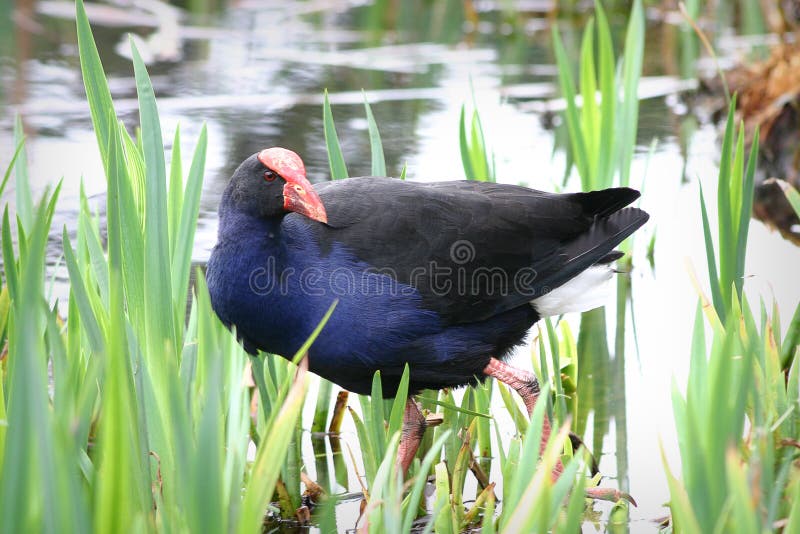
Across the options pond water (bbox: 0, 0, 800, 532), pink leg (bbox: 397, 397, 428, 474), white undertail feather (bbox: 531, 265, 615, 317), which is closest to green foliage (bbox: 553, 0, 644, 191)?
pond water (bbox: 0, 0, 800, 532)

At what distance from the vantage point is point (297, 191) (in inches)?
88.1

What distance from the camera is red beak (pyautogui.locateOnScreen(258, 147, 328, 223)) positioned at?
2.23 metres

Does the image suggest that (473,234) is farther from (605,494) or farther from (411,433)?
(605,494)

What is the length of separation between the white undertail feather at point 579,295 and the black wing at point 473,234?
5 centimetres

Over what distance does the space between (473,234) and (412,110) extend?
121 inches

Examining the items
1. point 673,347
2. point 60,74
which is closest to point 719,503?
point 673,347

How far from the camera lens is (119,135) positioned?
201cm

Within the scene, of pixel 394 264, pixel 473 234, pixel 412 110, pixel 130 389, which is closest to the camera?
pixel 130 389

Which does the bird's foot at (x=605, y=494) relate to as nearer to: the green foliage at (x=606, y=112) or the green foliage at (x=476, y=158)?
the green foliage at (x=476, y=158)

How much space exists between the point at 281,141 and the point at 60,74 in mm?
1766

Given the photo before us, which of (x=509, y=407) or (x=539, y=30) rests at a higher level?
(x=539, y=30)

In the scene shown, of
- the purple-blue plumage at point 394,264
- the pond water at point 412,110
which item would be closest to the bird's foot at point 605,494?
the pond water at point 412,110

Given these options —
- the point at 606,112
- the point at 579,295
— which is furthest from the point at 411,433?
the point at 606,112

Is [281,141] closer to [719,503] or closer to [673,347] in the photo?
[673,347]
